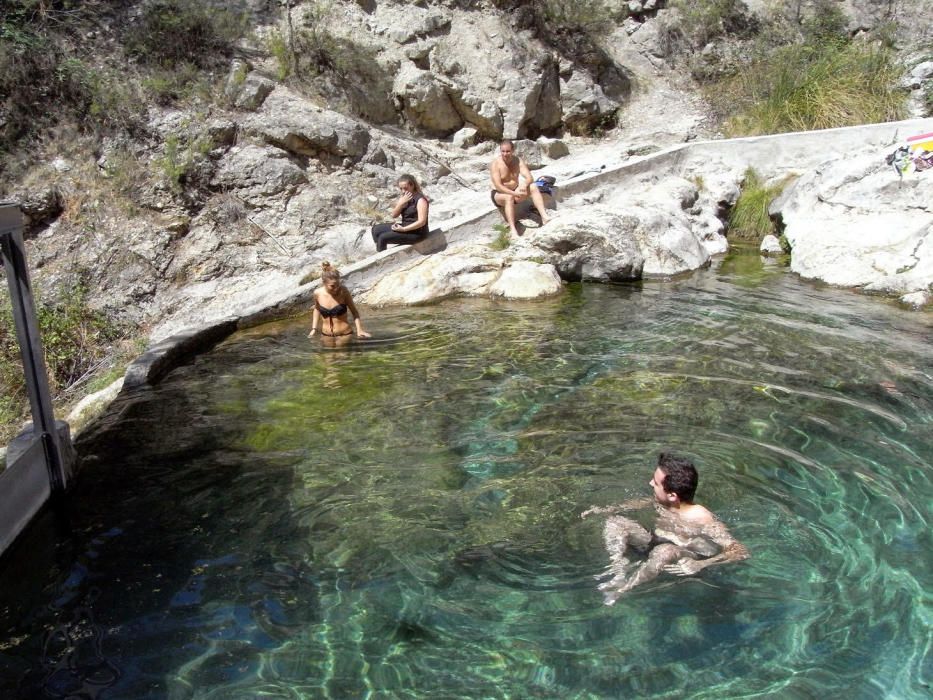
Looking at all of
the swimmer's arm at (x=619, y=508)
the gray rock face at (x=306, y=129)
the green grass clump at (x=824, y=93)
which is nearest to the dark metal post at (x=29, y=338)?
the swimmer's arm at (x=619, y=508)

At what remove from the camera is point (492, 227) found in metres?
11.8

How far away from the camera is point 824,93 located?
A: 14.8 metres

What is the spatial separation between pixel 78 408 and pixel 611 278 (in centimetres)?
677

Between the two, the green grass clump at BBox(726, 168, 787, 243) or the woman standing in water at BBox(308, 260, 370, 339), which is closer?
the woman standing in water at BBox(308, 260, 370, 339)

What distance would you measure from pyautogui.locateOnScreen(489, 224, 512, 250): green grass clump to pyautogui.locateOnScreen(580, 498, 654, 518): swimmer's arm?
6.85 metres

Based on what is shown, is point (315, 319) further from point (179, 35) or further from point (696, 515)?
point (179, 35)

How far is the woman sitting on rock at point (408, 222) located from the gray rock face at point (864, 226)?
17.8 feet

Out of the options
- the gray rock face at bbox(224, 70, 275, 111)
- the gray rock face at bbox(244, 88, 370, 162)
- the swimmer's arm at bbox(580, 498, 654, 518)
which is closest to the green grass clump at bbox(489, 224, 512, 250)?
the gray rock face at bbox(244, 88, 370, 162)

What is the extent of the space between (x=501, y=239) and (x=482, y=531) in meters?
7.30

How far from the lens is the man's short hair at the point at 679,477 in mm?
4383

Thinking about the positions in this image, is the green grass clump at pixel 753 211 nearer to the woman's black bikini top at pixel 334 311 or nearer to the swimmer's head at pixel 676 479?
the woman's black bikini top at pixel 334 311

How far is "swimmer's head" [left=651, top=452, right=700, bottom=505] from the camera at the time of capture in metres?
4.39

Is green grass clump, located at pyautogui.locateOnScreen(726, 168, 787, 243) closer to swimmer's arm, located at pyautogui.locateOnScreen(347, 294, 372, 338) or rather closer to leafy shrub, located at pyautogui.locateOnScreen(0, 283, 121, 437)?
swimmer's arm, located at pyautogui.locateOnScreen(347, 294, 372, 338)

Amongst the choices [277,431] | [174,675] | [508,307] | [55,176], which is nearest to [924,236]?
[508,307]
